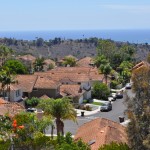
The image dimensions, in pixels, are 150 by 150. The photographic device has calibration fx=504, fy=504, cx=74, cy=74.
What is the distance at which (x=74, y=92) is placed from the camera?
80812 mm

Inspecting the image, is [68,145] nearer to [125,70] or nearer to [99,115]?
[99,115]

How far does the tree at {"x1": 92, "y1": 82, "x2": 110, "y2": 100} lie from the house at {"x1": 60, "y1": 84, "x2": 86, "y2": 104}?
14.0ft

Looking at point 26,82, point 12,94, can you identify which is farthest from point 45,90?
point 12,94

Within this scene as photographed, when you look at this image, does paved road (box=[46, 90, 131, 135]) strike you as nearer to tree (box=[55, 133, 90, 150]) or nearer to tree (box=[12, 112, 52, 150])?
tree (box=[12, 112, 52, 150])

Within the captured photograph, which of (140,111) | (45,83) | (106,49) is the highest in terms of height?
(140,111)

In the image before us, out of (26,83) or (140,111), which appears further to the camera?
(26,83)

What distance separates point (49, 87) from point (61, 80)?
10298 millimetres

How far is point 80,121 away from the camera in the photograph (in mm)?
65062

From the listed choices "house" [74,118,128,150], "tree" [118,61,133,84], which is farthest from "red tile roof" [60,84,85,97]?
"house" [74,118,128,150]

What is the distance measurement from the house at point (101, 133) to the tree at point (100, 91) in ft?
129

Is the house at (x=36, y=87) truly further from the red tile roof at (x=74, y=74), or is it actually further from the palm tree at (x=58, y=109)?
the palm tree at (x=58, y=109)

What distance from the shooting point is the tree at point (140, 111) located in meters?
33.8

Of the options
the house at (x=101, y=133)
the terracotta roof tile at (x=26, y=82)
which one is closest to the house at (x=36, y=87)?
the terracotta roof tile at (x=26, y=82)

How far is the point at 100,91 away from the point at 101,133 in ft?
151
